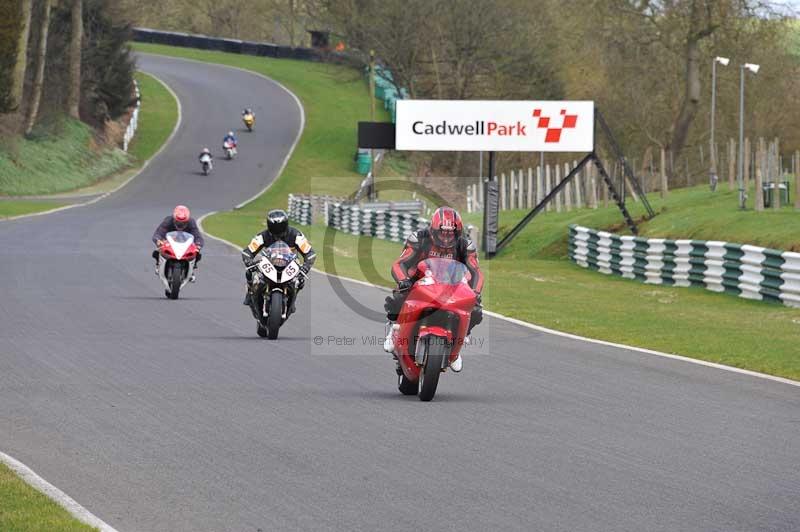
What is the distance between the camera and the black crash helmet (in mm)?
15961

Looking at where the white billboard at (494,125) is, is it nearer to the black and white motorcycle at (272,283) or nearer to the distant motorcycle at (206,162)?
the black and white motorcycle at (272,283)

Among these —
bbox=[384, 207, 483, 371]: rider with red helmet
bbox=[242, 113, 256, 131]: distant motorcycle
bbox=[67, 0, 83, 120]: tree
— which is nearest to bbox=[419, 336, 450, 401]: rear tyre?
bbox=[384, 207, 483, 371]: rider with red helmet

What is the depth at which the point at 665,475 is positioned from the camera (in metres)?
8.15

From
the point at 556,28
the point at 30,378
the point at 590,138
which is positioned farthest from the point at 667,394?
the point at 556,28

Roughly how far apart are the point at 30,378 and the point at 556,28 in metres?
54.7

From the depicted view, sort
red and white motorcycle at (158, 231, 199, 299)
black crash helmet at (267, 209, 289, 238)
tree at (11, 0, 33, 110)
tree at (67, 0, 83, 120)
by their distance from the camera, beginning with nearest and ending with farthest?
1. black crash helmet at (267, 209, 289, 238)
2. red and white motorcycle at (158, 231, 199, 299)
3. tree at (11, 0, 33, 110)
4. tree at (67, 0, 83, 120)

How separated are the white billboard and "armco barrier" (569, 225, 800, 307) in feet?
8.10

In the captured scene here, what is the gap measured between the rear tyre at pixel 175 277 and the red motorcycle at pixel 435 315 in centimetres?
1035

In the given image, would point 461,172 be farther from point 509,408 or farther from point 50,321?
point 509,408

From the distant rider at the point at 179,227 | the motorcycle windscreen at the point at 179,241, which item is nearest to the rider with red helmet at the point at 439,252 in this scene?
the motorcycle windscreen at the point at 179,241

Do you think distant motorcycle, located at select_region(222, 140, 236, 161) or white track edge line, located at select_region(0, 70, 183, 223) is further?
distant motorcycle, located at select_region(222, 140, 236, 161)

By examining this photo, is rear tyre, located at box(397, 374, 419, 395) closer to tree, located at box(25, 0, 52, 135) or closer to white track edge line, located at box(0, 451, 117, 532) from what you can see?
white track edge line, located at box(0, 451, 117, 532)

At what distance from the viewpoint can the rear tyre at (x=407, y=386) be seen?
11453 millimetres

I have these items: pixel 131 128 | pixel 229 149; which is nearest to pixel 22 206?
pixel 229 149
